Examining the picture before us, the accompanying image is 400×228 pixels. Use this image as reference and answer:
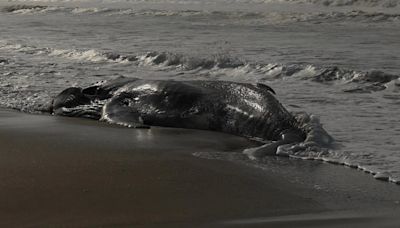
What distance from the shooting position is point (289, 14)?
829 inches

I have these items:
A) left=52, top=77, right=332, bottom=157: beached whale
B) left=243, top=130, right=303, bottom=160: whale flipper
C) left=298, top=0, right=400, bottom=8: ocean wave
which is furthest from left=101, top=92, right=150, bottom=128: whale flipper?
left=298, top=0, right=400, bottom=8: ocean wave

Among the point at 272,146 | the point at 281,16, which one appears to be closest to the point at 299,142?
the point at 272,146

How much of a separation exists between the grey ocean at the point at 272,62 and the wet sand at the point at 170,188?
1.53ft

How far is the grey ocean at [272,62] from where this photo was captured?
543cm

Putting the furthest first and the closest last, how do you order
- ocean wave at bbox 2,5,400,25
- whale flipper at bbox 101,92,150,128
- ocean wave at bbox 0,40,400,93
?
ocean wave at bbox 2,5,400,25 < ocean wave at bbox 0,40,400,93 < whale flipper at bbox 101,92,150,128

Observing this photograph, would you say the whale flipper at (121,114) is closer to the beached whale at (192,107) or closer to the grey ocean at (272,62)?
the beached whale at (192,107)

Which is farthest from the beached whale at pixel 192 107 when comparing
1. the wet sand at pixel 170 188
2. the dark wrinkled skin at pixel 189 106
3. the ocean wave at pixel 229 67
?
the ocean wave at pixel 229 67

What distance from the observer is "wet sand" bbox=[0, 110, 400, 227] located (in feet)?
10.3

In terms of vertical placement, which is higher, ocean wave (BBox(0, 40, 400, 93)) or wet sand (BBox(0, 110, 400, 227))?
wet sand (BBox(0, 110, 400, 227))

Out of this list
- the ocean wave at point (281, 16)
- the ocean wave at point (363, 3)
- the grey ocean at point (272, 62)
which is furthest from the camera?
the ocean wave at point (363, 3)

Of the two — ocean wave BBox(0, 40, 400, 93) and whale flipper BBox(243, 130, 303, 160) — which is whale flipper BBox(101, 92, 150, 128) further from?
ocean wave BBox(0, 40, 400, 93)

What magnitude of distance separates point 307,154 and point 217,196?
1180 millimetres

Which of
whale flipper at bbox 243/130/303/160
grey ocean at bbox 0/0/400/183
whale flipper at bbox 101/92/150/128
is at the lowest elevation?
grey ocean at bbox 0/0/400/183

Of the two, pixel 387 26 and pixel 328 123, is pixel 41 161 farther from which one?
pixel 387 26
